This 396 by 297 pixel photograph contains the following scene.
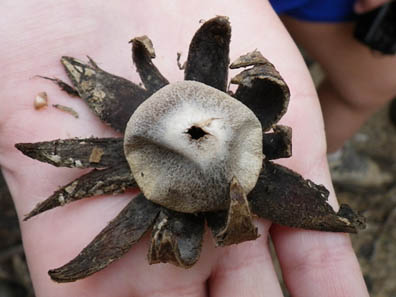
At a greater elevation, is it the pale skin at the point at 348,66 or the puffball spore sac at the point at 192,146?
the puffball spore sac at the point at 192,146

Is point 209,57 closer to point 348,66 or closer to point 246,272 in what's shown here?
point 246,272

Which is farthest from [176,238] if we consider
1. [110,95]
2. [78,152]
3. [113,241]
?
[110,95]

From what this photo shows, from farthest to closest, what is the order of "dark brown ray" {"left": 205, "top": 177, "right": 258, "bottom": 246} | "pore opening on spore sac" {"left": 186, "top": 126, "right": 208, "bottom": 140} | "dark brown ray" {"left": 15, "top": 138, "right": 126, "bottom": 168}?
"dark brown ray" {"left": 15, "top": 138, "right": 126, "bottom": 168}, "pore opening on spore sac" {"left": 186, "top": 126, "right": 208, "bottom": 140}, "dark brown ray" {"left": 205, "top": 177, "right": 258, "bottom": 246}

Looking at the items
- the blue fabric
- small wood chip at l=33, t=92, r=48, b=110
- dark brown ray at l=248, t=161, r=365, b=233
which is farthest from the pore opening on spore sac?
the blue fabric

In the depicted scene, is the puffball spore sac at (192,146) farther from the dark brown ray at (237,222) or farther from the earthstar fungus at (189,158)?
the dark brown ray at (237,222)

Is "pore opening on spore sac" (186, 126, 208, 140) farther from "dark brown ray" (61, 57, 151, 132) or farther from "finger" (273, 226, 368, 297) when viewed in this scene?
"finger" (273, 226, 368, 297)

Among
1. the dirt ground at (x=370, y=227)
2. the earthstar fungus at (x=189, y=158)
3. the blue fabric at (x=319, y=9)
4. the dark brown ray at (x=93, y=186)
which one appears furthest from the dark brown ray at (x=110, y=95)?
the dirt ground at (x=370, y=227)

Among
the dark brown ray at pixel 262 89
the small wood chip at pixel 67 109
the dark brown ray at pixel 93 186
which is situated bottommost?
the dark brown ray at pixel 93 186

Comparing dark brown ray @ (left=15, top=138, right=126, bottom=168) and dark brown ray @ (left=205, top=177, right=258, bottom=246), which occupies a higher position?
dark brown ray @ (left=205, top=177, right=258, bottom=246)
